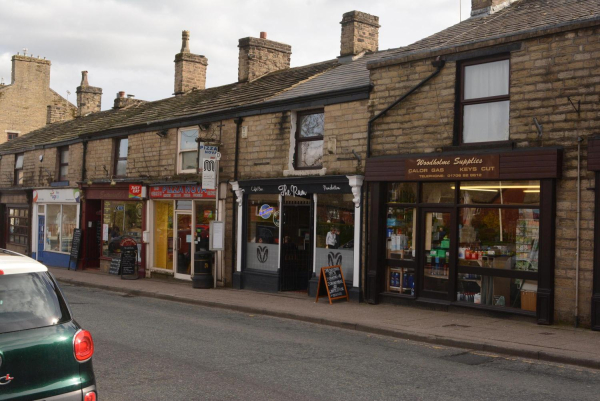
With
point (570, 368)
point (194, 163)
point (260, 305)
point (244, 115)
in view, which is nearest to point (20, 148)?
point (194, 163)

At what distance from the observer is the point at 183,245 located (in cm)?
2016

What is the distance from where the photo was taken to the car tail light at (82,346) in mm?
4750

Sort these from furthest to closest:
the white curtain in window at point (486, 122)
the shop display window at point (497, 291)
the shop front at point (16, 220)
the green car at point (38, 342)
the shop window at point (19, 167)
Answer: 1. the shop window at point (19, 167)
2. the shop front at point (16, 220)
3. the white curtain in window at point (486, 122)
4. the shop display window at point (497, 291)
5. the green car at point (38, 342)

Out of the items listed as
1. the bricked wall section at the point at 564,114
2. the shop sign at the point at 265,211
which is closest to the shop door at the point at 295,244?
the shop sign at the point at 265,211

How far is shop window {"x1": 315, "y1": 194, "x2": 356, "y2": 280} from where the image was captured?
1493cm

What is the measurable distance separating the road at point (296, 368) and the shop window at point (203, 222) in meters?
7.52

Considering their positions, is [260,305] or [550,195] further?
[260,305]

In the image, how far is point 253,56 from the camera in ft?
70.7

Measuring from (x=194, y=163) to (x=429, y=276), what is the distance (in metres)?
9.41

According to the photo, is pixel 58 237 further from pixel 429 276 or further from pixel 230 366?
pixel 230 366

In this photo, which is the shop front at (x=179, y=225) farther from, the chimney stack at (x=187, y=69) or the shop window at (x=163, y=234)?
the chimney stack at (x=187, y=69)

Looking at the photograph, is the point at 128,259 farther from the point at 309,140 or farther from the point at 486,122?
the point at 486,122

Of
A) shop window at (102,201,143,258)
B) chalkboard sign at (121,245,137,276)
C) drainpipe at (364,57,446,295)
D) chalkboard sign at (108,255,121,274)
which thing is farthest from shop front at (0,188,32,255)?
drainpipe at (364,57,446,295)

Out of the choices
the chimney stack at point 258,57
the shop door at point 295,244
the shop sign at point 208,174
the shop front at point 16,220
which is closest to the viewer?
Answer: the shop door at point 295,244
